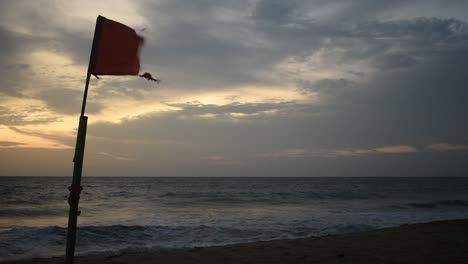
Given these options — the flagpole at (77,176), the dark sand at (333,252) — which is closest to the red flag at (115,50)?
the flagpole at (77,176)

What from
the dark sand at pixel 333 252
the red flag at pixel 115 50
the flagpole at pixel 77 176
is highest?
the red flag at pixel 115 50

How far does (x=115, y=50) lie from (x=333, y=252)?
7420mm

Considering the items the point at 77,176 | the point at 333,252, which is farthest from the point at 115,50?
the point at 333,252

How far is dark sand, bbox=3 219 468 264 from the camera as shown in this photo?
8375mm

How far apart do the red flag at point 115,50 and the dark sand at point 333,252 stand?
529 centimetres

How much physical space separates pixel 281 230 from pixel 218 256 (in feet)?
23.7

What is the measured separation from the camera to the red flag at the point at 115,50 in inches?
193

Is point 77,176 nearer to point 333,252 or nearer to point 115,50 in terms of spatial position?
point 115,50

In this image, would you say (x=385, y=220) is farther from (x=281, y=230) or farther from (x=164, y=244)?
(x=164, y=244)

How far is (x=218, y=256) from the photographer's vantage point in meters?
9.00

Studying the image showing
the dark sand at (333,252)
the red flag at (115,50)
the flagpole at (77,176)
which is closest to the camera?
the flagpole at (77,176)

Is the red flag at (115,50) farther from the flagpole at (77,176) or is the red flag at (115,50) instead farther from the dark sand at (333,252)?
the dark sand at (333,252)

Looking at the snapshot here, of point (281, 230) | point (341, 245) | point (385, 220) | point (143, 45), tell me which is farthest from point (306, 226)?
point (143, 45)

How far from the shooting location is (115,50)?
199 inches
